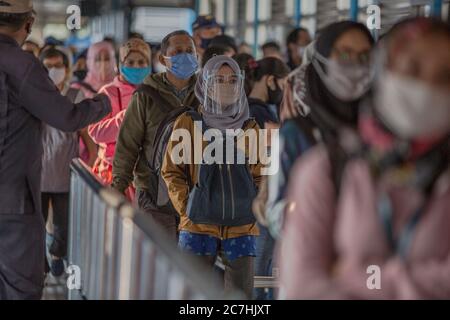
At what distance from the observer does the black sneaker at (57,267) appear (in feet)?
26.9

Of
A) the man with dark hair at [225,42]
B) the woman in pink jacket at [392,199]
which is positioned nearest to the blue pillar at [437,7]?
the man with dark hair at [225,42]

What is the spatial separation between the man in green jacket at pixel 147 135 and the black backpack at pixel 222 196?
2.63 ft

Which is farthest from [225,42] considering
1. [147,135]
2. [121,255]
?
[121,255]

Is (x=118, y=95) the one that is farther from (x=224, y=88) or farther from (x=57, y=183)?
(x=224, y=88)

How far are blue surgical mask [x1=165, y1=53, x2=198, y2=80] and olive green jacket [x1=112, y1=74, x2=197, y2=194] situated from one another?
5.4 inches

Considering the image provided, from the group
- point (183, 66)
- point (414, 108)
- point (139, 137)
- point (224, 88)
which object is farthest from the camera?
point (183, 66)

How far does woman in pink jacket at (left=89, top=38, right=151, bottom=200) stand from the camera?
23.6ft

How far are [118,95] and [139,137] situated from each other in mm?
1021

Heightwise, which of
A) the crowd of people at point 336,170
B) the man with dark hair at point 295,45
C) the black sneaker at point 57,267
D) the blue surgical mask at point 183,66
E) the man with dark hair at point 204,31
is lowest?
the black sneaker at point 57,267

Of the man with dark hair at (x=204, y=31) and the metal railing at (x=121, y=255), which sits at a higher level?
the man with dark hair at (x=204, y=31)

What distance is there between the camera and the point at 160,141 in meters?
6.06

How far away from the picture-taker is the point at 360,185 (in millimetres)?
2680

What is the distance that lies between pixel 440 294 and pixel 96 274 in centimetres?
193

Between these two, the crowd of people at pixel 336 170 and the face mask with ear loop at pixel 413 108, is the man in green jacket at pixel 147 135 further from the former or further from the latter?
the face mask with ear loop at pixel 413 108
